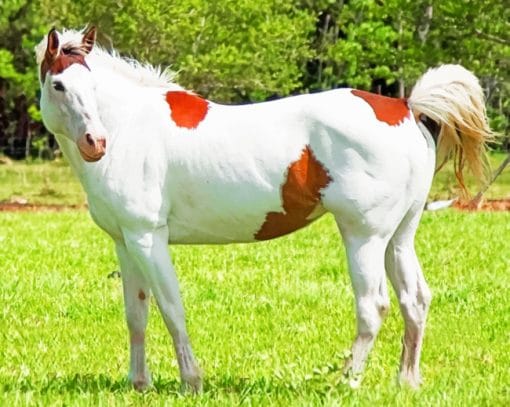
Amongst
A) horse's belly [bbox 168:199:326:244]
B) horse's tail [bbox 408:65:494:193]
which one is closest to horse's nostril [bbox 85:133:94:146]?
horse's belly [bbox 168:199:326:244]

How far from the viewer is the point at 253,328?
8.41 m

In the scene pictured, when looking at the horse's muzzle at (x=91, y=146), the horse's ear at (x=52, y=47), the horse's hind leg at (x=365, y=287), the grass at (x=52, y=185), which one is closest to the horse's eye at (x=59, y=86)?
the horse's ear at (x=52, y=47)

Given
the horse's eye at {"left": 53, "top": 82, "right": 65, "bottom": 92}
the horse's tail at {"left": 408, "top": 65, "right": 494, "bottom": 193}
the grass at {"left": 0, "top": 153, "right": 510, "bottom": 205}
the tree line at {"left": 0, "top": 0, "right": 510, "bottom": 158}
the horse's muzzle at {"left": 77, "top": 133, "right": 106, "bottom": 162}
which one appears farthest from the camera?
the grass at {"left": 0, "top": 153, "right": 510, "bottom": 205}

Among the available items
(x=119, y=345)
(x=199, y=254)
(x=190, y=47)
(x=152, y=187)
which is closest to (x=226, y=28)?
(x=190, y=47)

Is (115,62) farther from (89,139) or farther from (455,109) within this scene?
(455,109)

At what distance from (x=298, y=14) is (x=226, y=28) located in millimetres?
6970

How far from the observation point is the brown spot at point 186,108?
5859mm

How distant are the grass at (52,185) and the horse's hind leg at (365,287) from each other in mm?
17389

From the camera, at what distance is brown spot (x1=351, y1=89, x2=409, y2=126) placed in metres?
5.77

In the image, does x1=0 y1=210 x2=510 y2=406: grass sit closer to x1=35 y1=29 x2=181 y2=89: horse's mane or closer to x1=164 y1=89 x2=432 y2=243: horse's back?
x1=164 y1=89 x2=432 y2=243: horse's back

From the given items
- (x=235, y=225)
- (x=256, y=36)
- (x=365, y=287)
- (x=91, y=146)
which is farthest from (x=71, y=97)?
(x=256, y=36)

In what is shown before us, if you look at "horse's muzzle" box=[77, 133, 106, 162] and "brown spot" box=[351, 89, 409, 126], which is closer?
"horse's muzzle" box=[77, 133, 106, 162]

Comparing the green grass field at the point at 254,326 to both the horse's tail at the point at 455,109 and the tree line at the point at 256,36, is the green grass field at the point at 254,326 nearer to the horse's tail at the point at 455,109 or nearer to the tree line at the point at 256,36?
the horse's tail at the point at 455,109

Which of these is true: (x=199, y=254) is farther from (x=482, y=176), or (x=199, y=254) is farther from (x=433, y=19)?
(x=433, y=19)
